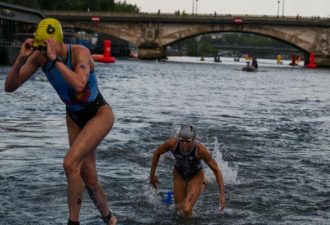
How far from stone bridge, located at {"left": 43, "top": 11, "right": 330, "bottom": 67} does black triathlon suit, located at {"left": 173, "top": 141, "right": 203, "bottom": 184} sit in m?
88.8

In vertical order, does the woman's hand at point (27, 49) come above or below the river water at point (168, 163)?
above

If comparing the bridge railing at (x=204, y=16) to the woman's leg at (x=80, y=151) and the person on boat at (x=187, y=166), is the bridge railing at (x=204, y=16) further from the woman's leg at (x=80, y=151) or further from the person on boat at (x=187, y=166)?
the woman's leg at (x=80, y=151)

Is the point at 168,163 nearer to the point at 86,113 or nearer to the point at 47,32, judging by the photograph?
the point at 86,113

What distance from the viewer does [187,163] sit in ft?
30.9

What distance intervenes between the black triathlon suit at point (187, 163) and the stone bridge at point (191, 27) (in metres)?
88.8

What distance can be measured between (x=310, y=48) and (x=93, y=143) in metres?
95.9

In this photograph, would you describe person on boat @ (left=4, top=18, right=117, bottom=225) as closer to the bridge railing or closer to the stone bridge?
the stone bridge

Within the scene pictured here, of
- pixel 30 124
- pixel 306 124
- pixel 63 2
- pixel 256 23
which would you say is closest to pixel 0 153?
pixel 30 124

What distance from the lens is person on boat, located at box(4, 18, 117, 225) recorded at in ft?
22.1

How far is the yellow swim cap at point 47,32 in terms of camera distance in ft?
22.1

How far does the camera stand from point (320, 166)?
563 inches

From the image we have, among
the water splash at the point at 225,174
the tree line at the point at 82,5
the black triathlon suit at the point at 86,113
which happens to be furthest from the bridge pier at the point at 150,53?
the black triathlon suit at the point at 86,113

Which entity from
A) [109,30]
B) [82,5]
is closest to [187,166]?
[109,30]

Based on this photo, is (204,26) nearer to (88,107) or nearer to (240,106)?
(240,106)
